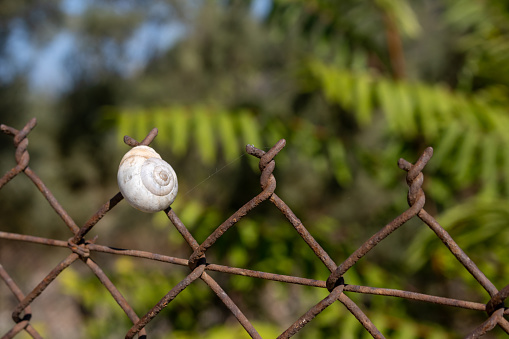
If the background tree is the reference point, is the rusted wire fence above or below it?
below

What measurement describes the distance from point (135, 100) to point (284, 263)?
5.40m

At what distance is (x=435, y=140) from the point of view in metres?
1.55

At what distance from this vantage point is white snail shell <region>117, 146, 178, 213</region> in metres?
0.51

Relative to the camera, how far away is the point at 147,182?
1.68 ft

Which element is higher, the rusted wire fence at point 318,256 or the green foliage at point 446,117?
the green foliage at point 446,117

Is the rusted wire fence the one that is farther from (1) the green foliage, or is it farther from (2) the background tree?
(1) the green foliage

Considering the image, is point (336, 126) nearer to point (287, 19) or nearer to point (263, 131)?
point (287, 19)

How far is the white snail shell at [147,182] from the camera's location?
1.68 feet

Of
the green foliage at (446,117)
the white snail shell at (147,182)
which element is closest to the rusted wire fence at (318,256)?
the white snail shell at (147,182)

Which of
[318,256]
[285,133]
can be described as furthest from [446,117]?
[318,256]

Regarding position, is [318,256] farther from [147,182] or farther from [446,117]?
[446,117]

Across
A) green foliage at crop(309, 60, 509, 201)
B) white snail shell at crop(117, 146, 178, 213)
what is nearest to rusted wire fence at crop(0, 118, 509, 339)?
white snail shell at crop(117, 146, 178, 213)

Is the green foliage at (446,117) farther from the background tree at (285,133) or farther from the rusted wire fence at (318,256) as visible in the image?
the rusted wire fence at (318,256)

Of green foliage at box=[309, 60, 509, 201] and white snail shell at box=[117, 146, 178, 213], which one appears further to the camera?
green foliage at box=[309, 60, 509, 201]
